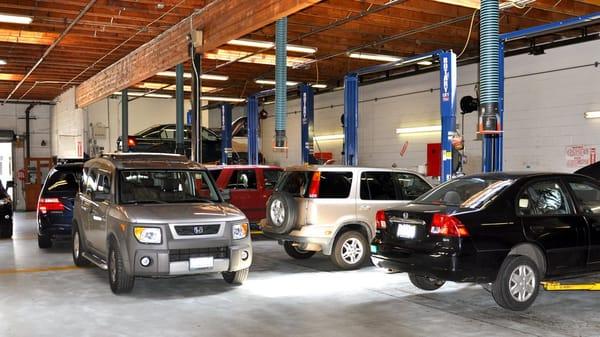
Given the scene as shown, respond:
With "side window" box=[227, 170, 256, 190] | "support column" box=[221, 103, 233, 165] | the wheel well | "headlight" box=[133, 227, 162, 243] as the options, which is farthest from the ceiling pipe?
the wheel well

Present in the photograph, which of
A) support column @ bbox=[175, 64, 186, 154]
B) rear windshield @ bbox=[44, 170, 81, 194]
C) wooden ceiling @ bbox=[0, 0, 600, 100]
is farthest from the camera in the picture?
support column @ bbox=[175, 64, 186, 154]

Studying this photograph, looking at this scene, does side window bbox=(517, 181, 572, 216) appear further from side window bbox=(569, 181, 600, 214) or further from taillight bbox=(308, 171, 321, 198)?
taillight bbox=(308, 171, 321, 198)

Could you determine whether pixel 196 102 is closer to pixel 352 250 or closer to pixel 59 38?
pixel 59 38

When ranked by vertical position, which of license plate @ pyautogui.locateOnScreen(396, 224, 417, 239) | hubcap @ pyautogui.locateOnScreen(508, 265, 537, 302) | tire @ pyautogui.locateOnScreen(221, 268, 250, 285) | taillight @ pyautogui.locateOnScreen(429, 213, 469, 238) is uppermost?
taillight @ pyautogui.locateOnScreen(429, 213, 469, 238)

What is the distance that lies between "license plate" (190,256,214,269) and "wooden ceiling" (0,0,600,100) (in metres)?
6.33

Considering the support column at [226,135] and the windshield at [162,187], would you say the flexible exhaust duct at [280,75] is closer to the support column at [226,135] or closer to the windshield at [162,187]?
the windshield at [162,187]

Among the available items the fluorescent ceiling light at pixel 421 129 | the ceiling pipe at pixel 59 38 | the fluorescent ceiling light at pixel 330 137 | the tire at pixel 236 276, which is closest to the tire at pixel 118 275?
the tire at pixel 236 276

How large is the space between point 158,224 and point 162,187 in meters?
1.33

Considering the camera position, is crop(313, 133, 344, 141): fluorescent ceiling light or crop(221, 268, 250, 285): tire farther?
crop(313, 133, 344, 141): fluorescent ceiling light

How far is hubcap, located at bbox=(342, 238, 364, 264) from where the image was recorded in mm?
8695

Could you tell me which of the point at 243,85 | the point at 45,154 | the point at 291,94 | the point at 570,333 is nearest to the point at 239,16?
the point at 570,333

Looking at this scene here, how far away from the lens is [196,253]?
679 cm

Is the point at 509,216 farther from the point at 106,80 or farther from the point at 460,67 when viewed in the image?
the point at 106,80

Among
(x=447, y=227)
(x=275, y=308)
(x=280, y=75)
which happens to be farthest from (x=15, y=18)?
(x=447, y=227)
